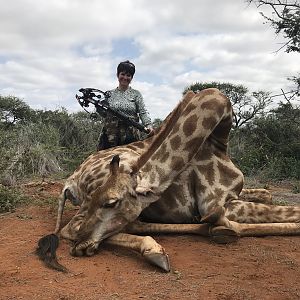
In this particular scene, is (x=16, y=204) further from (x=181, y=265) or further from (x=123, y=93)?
(x=181, y=265)

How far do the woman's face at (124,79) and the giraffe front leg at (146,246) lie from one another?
112 inches

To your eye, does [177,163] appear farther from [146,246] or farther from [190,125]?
[146,246]

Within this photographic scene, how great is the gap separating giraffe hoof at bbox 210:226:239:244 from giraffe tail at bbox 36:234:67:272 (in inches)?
57.1

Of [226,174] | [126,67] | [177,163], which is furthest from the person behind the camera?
[126,67]

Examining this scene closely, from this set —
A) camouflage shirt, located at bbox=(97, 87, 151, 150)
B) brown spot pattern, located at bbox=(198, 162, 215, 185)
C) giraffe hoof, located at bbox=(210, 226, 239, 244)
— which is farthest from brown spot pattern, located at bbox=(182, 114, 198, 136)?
camouflage shirt, located at bbox=(97, 87, 151, 150)

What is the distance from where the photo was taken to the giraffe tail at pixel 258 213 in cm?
504

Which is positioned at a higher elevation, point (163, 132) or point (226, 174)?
point (163, 132)

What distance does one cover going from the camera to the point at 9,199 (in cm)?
632

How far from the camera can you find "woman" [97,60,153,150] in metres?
6.61

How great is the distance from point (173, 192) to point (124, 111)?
203 centimetres

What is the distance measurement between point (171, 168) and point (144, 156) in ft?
0.98

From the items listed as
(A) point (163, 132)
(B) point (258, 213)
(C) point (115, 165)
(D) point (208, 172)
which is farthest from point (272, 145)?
(C) point (115, 165)

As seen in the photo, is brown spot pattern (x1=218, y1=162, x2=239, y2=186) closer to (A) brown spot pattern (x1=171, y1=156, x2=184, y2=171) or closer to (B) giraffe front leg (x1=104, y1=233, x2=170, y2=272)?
(A) brown spot pattern (x1=171, y1=156, x2=184, y2=171)

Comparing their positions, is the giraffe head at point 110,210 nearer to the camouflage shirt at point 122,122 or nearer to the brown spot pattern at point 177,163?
the brown spot pattern at point 177,163
